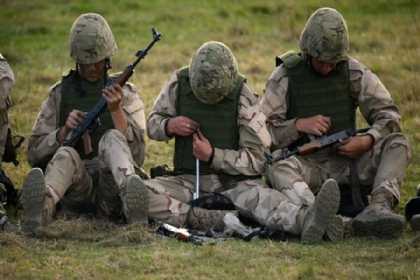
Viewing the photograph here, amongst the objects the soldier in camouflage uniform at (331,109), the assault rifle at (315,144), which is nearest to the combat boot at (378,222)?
the soldier in camouflage uniform at (331,109)

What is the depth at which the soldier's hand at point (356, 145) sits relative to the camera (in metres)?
10.5

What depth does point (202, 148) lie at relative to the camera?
10156mm

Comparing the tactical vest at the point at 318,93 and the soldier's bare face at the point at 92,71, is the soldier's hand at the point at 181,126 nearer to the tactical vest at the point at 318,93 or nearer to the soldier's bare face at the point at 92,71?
the soldier's bare face at the point at 92,71

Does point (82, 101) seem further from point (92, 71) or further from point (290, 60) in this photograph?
point (290, 60)

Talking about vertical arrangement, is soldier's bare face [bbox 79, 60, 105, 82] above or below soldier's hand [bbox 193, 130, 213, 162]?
above

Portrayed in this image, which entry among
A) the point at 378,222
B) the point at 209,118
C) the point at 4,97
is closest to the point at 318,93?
the point at 209,118

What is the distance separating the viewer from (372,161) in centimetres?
1063

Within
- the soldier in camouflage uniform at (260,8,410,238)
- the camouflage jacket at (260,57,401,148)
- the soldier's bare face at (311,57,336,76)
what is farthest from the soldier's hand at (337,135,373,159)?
the soldier's bare face at (311,57,336,76)

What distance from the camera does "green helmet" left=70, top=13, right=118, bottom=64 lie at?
1042cm

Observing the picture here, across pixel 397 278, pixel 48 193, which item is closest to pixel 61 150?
pixel 48 193

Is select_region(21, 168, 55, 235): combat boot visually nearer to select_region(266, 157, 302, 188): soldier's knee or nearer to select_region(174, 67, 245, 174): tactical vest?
select_region(174, 67, 245, 174): tactical vest

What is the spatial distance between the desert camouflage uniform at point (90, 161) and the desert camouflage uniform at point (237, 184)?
20 cm

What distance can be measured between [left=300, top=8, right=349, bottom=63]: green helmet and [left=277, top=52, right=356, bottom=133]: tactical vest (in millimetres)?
222

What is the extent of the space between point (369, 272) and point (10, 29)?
12913 millimetres
